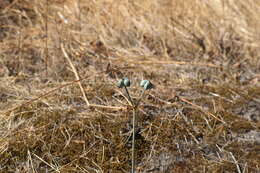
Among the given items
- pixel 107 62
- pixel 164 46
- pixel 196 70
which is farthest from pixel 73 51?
pixel 196 70

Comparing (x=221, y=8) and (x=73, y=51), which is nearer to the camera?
(x=73, y=51)

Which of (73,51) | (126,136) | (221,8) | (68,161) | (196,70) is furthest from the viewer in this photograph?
(221,8)

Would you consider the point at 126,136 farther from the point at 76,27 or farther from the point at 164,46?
the point at 76,27

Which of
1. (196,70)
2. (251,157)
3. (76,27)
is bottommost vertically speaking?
(251,157)

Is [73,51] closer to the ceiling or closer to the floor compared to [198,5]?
closer to the floor

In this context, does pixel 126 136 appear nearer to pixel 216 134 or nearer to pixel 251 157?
pixel 216 134

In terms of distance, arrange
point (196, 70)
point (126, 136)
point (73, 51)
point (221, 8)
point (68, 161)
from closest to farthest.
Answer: point (68, 161) → point (126, 136) → point (196, 70) → point (73, 51) → point (221, 8)
